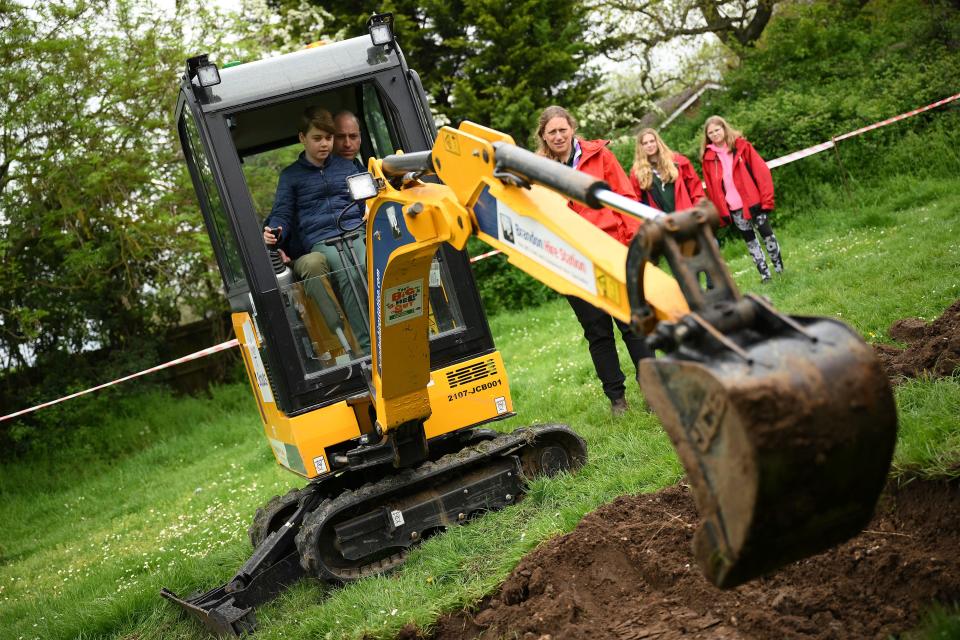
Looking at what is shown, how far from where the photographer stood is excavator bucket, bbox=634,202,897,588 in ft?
7.87

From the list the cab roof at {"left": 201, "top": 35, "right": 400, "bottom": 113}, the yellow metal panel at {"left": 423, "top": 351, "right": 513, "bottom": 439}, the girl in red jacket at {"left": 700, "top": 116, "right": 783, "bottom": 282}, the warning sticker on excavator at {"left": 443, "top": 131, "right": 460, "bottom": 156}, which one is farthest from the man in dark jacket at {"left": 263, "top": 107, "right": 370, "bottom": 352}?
the girl in red jacket at {"left": 700, "top": 116, "right": 783, "bottom": 282}

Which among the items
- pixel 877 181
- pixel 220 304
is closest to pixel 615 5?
pixel 877 181

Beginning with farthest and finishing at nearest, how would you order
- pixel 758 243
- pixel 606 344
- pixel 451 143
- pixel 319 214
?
1. pixel 758 243
2. pixel 606 344
3. pixel 319 214
4. pixel 451 143

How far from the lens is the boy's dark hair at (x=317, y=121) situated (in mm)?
5695

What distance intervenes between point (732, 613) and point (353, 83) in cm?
365

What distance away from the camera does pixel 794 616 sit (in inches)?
128

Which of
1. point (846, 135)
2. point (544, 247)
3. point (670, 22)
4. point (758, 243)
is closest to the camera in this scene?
point (544, 247)

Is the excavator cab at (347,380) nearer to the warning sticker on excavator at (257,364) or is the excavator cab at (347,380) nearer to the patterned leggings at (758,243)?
the warning sticker on excavator at (257,364)

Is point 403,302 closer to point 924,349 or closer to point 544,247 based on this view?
point 544,247

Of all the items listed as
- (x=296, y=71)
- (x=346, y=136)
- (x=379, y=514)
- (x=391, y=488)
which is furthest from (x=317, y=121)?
(x=379, y=514)

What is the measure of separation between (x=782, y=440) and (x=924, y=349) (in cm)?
345

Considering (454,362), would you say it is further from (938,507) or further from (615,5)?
(615,5)

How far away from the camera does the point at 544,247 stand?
10.6ft

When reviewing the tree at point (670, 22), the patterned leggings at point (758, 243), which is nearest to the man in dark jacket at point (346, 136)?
the patterned leggings at point (758, 243)
